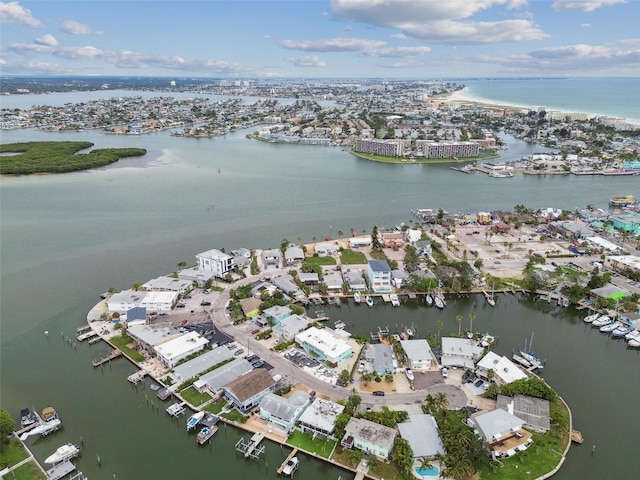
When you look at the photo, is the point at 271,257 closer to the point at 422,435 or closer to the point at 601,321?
the point at 422,435

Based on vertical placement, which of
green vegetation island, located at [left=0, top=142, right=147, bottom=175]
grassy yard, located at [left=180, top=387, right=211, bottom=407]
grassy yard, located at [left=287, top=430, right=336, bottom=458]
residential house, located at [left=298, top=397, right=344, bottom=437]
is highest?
green vegetation island, located at [left=0, top=142, right=147, bottom=175]

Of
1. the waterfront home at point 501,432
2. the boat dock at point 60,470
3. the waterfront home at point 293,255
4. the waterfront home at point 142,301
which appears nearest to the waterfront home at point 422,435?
the waterfront home at point 501,432

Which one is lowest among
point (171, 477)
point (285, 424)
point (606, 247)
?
point (171, 477)

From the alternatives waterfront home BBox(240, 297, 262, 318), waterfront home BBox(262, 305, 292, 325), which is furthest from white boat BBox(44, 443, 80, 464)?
waterfront home BBox(262, 305, 292, 325)

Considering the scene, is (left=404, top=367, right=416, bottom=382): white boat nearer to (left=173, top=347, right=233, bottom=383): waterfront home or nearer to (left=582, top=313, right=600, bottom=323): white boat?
(left=173, top=347, right=233, bottom=383): waterfront home

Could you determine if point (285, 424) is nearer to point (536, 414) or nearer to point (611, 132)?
point (536, 414)

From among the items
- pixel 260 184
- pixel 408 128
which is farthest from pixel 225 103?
pixel 260 184

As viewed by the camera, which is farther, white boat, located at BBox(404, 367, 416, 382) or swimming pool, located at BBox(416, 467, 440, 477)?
white boat, located at BBox(404, 367, 416, 382)

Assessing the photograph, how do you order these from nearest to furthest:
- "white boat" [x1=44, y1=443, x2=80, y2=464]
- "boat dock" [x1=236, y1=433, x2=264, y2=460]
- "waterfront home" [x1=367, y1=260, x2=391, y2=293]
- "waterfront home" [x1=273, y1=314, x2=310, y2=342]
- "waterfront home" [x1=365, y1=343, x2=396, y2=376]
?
"white boat" [x1=44, y1=443, x2=80, y2=464] → "boat dock" [x1=236, y1=433, x2=264, y2=460] → "waterfront home" [x1=365, y1=343, x2=396, y2=376] → "waterfront home" [x1=273, y1=314, x2=310, y2=342] → "waterfront home" [x1=367, y1=260, x2=391, y2=293]
